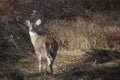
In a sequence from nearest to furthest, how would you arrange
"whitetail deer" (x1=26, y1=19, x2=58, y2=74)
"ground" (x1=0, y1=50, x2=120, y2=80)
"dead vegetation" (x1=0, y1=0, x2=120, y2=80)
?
"whitetail deer" (x1=26, y1=19, x2=58, y2=74) < "ground" (x1=0, y1=50, x2=120, y2=80) < "dead vegetation" (x1=0, y1=0, x2=120, y2=80)

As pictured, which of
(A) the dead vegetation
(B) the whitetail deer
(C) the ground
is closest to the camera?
(B) the whitetail deer

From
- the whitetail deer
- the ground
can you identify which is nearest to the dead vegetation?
the ground

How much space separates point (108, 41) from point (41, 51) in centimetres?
322

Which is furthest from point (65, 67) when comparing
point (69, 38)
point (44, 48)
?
point (69, 38)

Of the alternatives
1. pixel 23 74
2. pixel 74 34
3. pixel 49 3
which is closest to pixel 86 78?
pixel 23 74

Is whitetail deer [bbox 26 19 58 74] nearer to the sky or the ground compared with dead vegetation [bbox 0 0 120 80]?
nearer to the sky

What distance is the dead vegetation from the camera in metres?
9.99

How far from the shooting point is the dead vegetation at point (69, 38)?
9.99m

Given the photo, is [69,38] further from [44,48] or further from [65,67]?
[44,48]

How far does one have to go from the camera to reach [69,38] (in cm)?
1173

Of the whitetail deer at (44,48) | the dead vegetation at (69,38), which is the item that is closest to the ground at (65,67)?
the dead vegetation at (69,38)

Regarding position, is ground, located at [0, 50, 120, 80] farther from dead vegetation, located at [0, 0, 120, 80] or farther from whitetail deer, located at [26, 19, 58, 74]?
whitetail deer, located at [26, 19, 58, 74]

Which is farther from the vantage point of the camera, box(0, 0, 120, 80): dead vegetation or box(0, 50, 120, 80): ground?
box(0, 0, 120, 80): dead vegetation

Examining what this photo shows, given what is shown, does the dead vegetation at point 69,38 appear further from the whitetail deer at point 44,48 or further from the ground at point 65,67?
the whitetail deer at point 44,48
